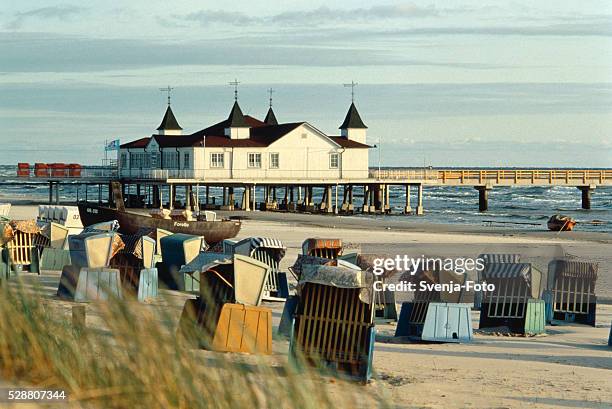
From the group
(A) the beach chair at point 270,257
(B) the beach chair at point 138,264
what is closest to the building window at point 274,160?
(B) the beach chair at point 138,264

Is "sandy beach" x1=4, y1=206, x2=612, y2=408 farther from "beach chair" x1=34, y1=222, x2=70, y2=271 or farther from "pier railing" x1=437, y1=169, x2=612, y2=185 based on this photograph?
"pier railing" x1=437, y1=169, x2=612, y2=185

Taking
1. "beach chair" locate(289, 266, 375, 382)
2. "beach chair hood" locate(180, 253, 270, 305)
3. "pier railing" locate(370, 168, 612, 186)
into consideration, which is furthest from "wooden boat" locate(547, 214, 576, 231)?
"beach chair" locate(289, 266, 375, 382)

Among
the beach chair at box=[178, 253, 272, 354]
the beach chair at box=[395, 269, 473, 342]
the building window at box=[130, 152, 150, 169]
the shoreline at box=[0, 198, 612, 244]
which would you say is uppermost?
the building window at box=[130, 152, 150, 169]

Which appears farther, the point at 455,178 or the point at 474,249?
the point at 455,178

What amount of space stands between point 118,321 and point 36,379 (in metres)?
1.57

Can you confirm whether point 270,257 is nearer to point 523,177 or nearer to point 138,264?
point 138,264

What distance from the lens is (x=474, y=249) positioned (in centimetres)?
3200

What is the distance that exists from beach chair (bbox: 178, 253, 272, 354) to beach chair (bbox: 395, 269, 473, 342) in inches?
77.7

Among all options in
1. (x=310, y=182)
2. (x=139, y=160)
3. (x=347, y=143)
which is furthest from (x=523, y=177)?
(x=139, y=160)

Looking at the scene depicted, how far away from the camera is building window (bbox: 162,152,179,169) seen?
200 ft

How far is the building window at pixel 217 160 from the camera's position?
195 ft

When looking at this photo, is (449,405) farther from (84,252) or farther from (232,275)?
(84,252)

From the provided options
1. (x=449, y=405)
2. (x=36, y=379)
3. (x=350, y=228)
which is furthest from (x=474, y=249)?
(x=36, y=379)

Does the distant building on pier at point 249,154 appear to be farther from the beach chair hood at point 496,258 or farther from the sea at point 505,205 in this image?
the beach chair hood at point 496,258
